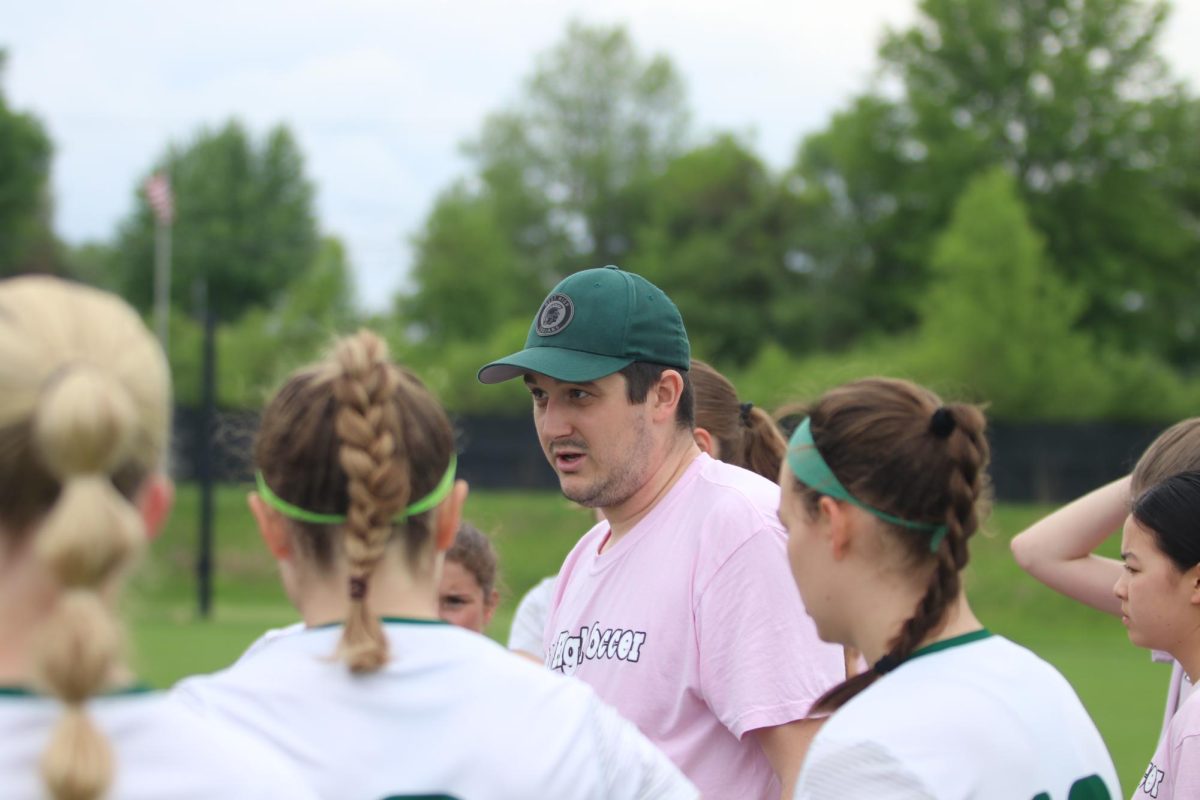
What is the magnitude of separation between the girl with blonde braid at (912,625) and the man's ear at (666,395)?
112 centimetres

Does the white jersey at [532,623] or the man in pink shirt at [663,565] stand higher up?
the man in pink shirt at [663,565]

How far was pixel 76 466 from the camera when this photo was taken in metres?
1.57

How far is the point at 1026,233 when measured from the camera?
31.3 metres

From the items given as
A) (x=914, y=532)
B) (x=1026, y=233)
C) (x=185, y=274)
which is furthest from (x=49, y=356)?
(x=185, y=274)

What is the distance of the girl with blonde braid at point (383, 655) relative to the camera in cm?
202

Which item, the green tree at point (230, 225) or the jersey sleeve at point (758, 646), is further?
the green tree at point (230, 225)

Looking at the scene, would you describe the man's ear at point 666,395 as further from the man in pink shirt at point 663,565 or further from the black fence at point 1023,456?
the black fence at point 1023,456

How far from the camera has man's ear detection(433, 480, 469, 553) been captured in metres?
2.16

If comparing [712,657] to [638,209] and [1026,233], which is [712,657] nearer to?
[1026,233]

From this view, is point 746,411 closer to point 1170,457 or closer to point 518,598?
point 1170,457

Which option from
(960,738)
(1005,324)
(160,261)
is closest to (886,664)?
(960,738)

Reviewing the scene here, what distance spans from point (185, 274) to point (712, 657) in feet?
215

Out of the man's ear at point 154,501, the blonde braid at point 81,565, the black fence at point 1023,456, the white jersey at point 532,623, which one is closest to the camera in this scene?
the blonde braid at point 81,565

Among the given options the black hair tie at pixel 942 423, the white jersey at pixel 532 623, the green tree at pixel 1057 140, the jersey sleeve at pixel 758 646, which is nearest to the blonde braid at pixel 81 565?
the black hair tie at pixel 942 423
